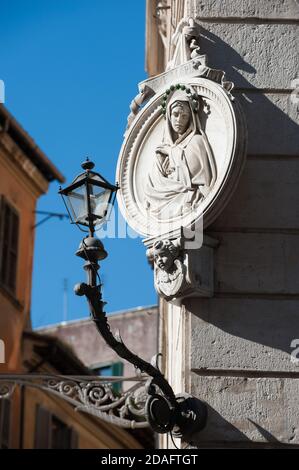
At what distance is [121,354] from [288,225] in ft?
4.92

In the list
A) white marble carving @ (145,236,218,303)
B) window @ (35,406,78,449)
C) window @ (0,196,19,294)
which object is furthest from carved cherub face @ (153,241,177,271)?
window @ (35,406,78,449)

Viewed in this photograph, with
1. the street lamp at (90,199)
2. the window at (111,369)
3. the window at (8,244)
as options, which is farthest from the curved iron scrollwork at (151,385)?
the window at (111,369)

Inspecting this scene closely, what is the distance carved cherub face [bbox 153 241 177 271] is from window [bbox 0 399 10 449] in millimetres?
16478

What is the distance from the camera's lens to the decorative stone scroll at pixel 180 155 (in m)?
9.11

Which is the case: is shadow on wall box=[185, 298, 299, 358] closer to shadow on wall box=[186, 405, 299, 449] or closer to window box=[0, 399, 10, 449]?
shadow on wall box=[186, 405, 299, 449]

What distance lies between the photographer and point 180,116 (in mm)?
9453

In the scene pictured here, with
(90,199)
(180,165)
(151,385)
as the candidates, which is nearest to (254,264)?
(180,165)

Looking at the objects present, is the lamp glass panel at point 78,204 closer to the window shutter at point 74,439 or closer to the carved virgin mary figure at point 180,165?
the carved virgin mary figure at point 180,165

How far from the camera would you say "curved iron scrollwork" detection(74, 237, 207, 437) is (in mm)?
8508

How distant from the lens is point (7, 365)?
25.4 m

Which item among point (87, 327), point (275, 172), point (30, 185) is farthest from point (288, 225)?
point (87, 327)

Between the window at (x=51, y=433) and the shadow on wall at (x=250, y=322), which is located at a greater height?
the window at (x=51, y=433)

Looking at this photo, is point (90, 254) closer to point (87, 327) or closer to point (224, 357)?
point (224, 357)

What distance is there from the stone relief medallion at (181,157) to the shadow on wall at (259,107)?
29 centimetres
